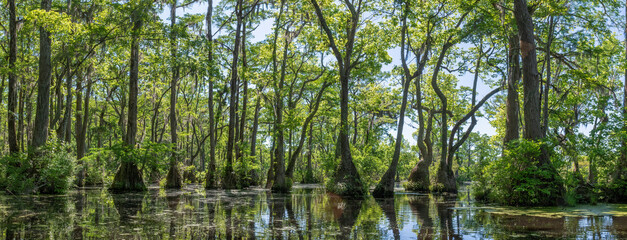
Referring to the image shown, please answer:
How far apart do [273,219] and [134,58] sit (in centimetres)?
1458

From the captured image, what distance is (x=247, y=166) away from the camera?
26.2m

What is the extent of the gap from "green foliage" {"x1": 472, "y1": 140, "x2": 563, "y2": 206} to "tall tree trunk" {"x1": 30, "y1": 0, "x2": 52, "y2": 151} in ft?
49.9

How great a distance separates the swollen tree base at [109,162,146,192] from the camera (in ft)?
64.1

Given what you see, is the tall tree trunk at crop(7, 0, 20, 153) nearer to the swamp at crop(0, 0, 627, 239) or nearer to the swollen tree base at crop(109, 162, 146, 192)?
the swamp at crop(0, 0, 627, 239)

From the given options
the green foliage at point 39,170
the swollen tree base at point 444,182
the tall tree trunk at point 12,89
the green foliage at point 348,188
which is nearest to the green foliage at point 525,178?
the green foliage at point 348,188

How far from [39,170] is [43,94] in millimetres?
2723

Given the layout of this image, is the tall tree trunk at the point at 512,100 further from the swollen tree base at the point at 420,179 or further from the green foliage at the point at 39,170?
the green foliage at the point at 39,170

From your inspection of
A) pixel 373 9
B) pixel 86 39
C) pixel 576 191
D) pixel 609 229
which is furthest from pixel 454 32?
pixel 86 39

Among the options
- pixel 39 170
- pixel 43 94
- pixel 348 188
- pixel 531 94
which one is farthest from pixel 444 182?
pixel 43 94

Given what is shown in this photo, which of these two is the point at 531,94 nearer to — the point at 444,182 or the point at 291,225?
the point at 291,225

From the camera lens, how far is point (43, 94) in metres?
16.9

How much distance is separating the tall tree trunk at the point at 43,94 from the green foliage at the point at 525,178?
15201 mm

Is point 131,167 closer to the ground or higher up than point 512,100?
closer to the ground

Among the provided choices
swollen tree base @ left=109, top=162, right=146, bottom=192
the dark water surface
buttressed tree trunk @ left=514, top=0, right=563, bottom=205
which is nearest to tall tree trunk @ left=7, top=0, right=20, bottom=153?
swollen tree base @ left=109, top=162, right=146, bottom=192
